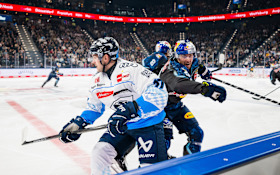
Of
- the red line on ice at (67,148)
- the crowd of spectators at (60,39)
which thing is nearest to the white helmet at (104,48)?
the red line on ice at (67,148)

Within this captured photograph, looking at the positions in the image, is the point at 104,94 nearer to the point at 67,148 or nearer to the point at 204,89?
the point at 204,89

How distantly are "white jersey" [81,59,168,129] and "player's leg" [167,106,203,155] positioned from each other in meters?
0.81

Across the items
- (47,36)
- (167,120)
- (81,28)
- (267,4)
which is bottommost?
(167,120)

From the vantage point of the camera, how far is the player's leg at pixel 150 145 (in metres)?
1.74

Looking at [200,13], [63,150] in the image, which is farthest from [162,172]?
[200,13]

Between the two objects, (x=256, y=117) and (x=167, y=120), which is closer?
(x=167, y=120)

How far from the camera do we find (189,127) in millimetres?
2619

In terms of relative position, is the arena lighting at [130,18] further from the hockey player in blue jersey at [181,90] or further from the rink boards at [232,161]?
the rink boards at [232,161]

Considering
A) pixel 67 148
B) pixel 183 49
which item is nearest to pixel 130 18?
pixel 67 148

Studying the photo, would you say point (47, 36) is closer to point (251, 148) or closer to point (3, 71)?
point (3, 71)

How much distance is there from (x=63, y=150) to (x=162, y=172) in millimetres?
2603

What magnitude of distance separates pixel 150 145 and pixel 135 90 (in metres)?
0.42

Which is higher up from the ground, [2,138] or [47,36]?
[47,36]

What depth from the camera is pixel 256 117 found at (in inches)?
199
